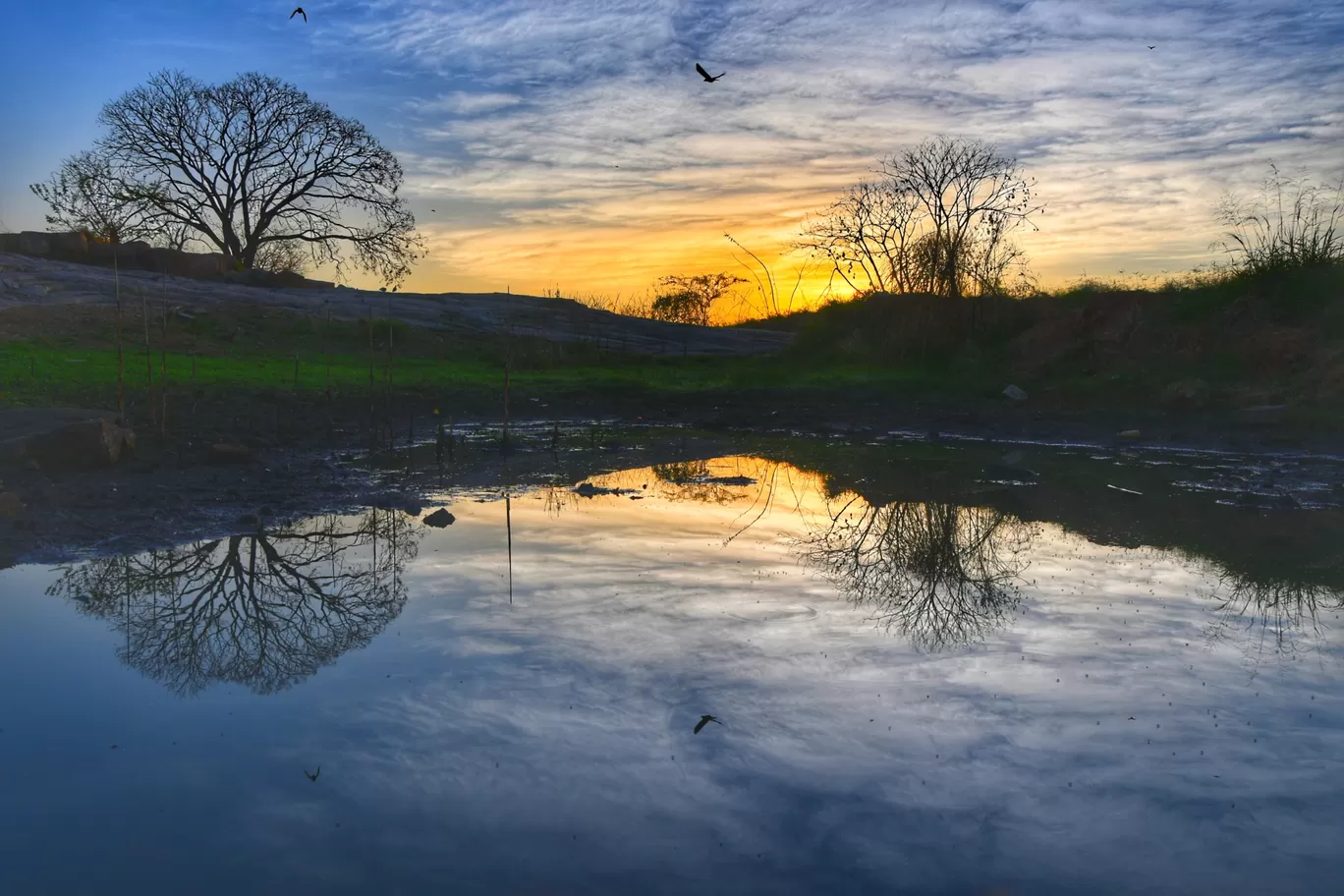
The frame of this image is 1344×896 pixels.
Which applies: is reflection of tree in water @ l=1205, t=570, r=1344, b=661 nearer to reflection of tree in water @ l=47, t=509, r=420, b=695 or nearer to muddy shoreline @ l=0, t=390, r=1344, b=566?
reflection of tree in water @ l=47, t=509, r=420, b=695

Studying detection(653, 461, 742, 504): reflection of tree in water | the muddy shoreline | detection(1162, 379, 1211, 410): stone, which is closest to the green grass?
the muddy shoreline

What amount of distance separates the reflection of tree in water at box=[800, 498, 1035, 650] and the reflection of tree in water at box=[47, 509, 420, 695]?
351 centimetres

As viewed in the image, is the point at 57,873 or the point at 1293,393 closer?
the point at 57,873

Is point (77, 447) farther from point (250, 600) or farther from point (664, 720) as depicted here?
point (664, 720)

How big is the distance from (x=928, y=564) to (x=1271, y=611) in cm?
249

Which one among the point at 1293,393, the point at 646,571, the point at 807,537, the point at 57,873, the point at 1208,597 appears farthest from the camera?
the point at 1293,393

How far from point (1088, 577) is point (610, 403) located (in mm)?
15356

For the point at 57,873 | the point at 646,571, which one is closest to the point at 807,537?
the point at 646,571

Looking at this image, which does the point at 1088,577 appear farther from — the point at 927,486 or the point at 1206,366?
the point at 1206,366

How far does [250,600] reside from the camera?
6840 mm

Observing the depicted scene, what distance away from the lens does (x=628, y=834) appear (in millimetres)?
3707

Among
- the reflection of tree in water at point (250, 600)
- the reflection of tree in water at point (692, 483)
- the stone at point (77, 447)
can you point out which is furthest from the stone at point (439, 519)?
the stone at point (77, 447)

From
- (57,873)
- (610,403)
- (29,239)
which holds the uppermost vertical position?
(29,239)

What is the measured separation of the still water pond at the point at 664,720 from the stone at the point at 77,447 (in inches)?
101
